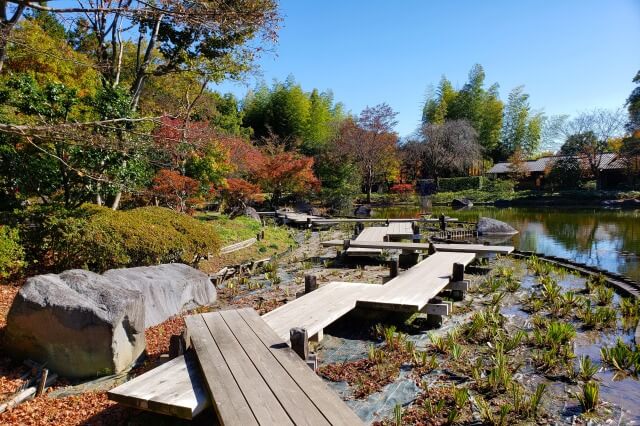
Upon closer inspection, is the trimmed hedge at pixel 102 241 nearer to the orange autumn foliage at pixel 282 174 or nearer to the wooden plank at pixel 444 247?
the wooden plank at pixel 444 247

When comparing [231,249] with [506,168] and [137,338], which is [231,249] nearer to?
[137,338]

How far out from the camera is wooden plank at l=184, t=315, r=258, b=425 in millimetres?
2668

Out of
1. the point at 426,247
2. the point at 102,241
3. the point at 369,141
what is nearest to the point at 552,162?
the point at 369,141

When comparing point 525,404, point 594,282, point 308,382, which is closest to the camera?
point 308,382

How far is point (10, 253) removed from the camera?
6664mm

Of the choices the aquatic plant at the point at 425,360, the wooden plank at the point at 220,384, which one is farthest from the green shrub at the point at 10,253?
the aquatic plant at the point at 425,360

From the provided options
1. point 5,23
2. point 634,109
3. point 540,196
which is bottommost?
point 540,196

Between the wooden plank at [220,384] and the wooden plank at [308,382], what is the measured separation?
0.43 meters

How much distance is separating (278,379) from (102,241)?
17.1 ft

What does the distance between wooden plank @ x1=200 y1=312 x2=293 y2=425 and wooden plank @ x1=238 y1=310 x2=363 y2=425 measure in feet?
0.77

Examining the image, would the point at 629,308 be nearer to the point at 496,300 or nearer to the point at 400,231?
the point at 496,300

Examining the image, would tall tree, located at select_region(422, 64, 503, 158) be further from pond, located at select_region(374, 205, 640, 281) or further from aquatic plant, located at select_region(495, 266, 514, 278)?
aquatic plant, located at select_region(495, 266, 514, 278)

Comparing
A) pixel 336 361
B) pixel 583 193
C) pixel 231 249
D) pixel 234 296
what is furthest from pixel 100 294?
pixel 583 193

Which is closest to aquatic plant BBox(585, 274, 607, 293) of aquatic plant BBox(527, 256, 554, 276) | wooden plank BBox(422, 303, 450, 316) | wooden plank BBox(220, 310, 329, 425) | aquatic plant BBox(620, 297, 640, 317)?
aquatic plant BBox(527, 256, 554, 276)
